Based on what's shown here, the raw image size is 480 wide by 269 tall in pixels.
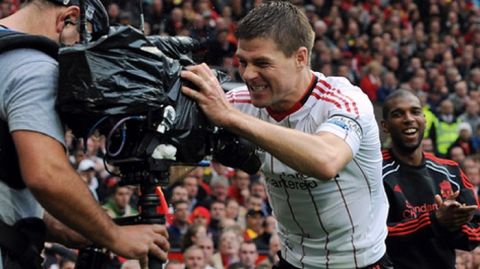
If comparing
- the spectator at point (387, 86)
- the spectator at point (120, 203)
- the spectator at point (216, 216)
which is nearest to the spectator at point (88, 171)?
the spectator at point (120, 203)

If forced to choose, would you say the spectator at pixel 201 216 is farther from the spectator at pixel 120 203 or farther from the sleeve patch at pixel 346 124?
the sleeve patch at pixel 346 124

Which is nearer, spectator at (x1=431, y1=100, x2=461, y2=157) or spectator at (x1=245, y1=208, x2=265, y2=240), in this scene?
spectator at (x1=245, y1=208, x2=265, y2=240)

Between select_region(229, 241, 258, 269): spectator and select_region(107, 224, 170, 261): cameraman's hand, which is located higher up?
select_region(107, 224, 170, 261): cameraman's hand

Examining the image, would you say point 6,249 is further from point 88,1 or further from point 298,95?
point 298,95

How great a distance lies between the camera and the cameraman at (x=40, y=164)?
3793mm

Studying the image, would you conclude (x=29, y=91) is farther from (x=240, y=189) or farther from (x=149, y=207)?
(x=240, y=189)

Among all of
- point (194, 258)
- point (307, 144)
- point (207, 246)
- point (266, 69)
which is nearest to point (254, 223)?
point (207, 246)

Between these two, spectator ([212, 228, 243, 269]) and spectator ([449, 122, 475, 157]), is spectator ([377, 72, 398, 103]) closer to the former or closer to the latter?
spectator ([449, 122, 475, 157])

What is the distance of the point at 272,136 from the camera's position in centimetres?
416

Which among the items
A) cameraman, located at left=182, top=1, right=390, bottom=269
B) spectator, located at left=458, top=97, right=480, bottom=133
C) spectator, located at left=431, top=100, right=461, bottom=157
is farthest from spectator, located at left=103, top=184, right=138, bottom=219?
spectator, located at left=458, top=97, right=480, bottom=133

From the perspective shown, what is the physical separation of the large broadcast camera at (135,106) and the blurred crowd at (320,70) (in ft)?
1.56

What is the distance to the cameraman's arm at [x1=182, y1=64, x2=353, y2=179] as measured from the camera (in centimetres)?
405

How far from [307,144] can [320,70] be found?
12.3 meters

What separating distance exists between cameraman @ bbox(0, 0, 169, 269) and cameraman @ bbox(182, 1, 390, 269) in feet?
2.00
